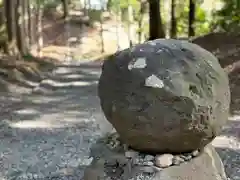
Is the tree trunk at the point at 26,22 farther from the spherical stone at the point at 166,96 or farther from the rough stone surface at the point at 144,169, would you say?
the spherical stone at the point at 166,96

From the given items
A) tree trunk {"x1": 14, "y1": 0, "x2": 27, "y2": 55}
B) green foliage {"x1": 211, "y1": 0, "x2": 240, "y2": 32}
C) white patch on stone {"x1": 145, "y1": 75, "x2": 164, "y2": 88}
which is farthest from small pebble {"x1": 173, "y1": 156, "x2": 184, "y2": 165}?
tree trunk {"x1": 14, "y1": 0, "x2": 27, "y2": 55}

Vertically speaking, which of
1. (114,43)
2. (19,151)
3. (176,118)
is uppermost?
(176,118)

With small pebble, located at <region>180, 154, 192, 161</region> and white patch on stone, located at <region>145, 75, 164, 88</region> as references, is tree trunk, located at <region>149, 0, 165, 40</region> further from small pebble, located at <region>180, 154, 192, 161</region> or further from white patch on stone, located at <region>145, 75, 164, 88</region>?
white patch on stone, located at <region>145, 75, 164, 88</region>

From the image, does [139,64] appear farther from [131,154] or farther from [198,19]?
[198,19]

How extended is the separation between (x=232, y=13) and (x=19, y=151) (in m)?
11.4

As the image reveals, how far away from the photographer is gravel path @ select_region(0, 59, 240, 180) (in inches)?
229

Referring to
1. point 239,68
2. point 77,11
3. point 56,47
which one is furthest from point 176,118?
point 77,11

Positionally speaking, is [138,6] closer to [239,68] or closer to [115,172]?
[239,68]

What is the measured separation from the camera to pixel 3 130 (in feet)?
27.0

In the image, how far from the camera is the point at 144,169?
368 cm

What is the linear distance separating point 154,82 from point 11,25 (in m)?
13.5

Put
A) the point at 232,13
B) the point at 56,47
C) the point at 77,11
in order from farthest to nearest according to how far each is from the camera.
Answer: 1. the point at 77,11
2. the point at 56,47
3. the point at 232,13

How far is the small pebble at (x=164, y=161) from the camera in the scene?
12.1ft

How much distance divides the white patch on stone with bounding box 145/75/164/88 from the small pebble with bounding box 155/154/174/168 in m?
0.63
